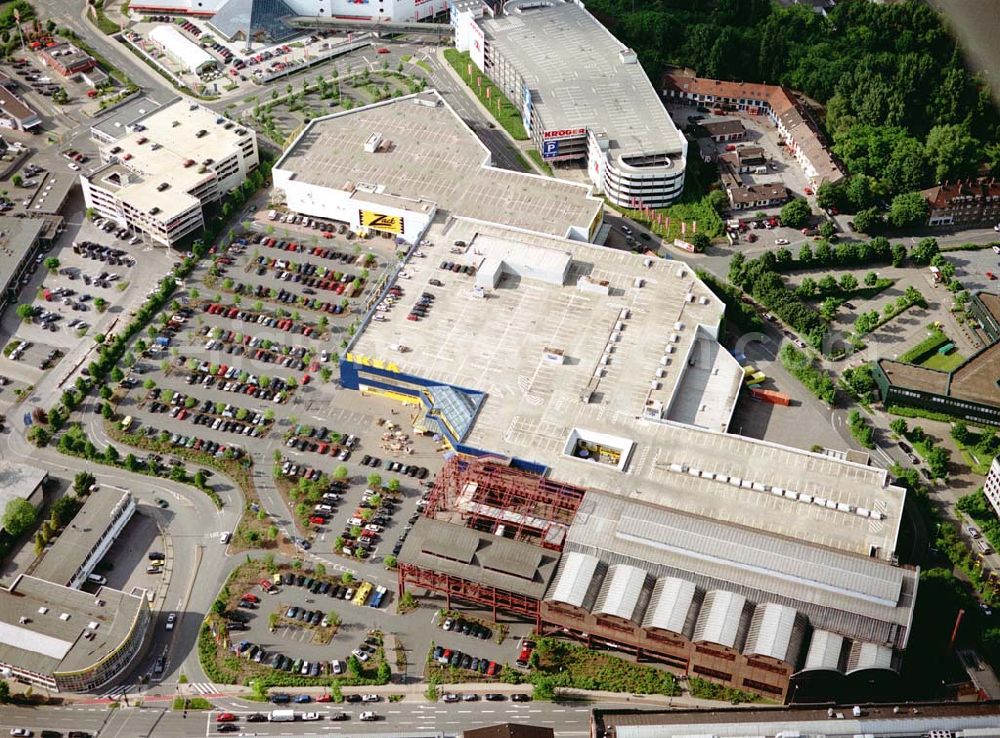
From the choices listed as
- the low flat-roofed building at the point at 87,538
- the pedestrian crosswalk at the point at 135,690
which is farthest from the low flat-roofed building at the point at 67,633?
the low flat-roofed building at the point at 87,538

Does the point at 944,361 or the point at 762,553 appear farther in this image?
the point at 944,361

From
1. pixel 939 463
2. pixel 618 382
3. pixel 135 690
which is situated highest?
pixel 618 382

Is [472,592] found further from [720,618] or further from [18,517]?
[18,517]

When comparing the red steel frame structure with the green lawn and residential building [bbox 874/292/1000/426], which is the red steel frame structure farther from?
the green lawn

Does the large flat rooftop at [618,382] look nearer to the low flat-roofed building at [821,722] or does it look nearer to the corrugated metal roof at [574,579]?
the corrugated metal roof at [574,579]

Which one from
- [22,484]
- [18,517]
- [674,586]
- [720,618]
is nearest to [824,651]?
[720,618]

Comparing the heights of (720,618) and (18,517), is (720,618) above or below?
above

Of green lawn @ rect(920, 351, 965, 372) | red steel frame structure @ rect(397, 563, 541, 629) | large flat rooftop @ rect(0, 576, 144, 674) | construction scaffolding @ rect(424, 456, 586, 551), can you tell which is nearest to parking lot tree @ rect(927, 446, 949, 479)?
green lawn @ rect(920, 351, 965, 372)
